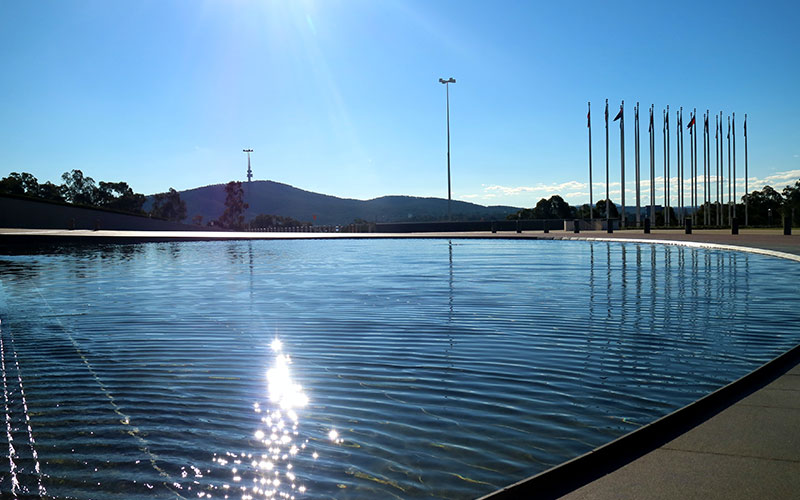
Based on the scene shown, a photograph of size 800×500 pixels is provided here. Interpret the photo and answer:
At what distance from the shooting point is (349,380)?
6.39 meters

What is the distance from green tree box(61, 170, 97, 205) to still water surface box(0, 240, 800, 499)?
140105 mm

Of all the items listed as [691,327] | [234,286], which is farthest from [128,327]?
[691,327]

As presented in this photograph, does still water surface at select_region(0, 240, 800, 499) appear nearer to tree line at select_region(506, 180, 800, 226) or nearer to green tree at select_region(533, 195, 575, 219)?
tree line at select_region(506, 180, 800, 226)

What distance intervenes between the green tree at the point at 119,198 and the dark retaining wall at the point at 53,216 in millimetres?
61406

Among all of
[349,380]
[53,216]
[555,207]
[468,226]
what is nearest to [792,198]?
[555,207]

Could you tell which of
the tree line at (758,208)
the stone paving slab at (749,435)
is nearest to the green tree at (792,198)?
the tree line at (758,208)

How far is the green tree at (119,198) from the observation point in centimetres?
14425

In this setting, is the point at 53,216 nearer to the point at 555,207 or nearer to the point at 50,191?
the point at 50,191

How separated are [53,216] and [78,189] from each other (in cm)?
7338

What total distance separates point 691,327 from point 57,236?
3997 centimetres

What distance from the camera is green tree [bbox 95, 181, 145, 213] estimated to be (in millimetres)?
144250

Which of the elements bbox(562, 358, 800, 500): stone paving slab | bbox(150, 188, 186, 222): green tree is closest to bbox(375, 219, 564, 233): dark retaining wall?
bbox(562, 358, 800, 500): stone paving slab

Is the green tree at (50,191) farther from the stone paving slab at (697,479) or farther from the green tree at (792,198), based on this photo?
the stone paving slab at (697,479)

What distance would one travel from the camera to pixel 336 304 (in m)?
12.0
